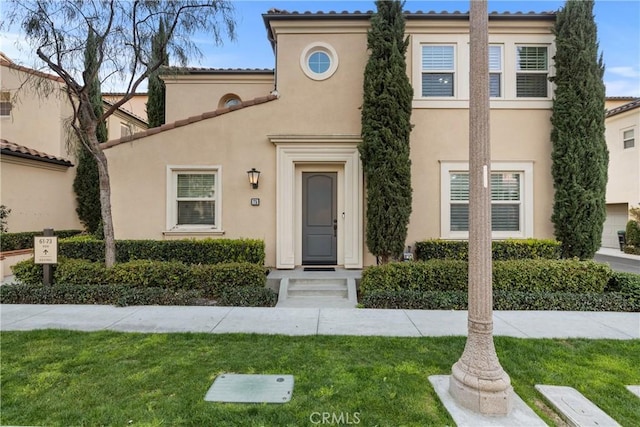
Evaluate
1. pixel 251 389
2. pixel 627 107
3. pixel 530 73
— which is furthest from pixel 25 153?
pixel 627 107

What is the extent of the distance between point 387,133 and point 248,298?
4.33 meters

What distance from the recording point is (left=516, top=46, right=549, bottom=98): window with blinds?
792 cm

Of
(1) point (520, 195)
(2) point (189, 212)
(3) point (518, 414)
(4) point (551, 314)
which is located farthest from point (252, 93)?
(3) point (518, 414)

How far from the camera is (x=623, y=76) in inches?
364

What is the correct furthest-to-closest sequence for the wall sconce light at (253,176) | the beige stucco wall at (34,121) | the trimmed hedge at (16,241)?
1. the beige stucco wall at (34,121)
2. the trimmed hedge at (16,241)
3. the wall sconce light at (253,176)

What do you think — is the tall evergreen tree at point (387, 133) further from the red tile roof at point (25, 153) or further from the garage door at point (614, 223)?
the garage door at point (614, 223)

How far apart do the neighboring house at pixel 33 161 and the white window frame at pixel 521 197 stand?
10.6 metres

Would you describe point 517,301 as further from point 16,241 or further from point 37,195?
point 37,195

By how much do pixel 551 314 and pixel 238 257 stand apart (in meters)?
5.94

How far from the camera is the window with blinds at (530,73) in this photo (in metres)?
7.92

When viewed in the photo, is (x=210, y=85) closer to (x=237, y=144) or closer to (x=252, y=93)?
(x=252, y=93)

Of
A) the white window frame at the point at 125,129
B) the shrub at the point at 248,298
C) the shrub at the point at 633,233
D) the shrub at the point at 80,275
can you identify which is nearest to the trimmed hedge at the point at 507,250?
the shrub at the point at 248,298

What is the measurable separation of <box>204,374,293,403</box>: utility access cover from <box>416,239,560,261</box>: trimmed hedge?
5088 mm

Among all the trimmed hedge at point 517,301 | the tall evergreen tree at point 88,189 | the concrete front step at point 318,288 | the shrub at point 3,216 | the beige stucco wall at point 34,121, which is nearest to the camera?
the trimmed hedge at point 517,301
